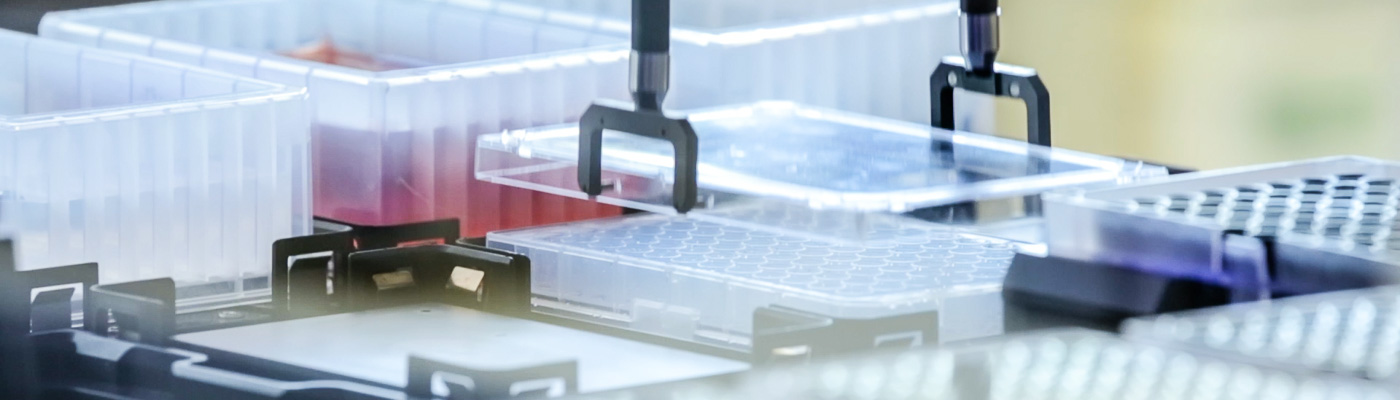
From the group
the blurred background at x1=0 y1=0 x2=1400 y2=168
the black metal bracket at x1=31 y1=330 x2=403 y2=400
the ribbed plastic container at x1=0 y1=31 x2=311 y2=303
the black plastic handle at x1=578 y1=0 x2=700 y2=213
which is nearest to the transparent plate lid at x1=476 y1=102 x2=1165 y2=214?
the black plastic handle at x1=578 y1=0 x2=700 y2=213

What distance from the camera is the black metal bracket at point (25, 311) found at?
0.80m

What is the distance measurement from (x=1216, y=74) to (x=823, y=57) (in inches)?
63.5

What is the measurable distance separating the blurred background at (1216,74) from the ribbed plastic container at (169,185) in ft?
5.04

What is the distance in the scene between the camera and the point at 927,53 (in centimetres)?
135

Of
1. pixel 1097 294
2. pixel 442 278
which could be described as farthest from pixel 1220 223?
pixel 442 278

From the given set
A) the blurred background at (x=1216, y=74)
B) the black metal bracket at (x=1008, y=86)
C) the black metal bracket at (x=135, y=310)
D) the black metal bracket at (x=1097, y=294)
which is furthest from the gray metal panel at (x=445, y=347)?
the blurred background at (x=1216, y=74)

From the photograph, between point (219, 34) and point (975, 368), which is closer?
point (975, 368)

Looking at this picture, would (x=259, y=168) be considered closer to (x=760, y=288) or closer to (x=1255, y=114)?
(x=760, y=288)

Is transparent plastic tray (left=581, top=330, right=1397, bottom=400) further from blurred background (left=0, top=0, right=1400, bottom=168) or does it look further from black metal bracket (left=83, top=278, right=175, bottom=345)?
blurred background (left=0, top=0, right=1400, bottom=168)

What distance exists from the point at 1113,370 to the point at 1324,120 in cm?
210

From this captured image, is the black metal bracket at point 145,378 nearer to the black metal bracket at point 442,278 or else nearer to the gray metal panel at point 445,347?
the gray metal panel at point 445,347

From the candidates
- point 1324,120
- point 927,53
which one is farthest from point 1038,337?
point 1324,120

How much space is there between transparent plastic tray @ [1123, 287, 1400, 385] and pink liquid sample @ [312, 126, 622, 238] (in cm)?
52

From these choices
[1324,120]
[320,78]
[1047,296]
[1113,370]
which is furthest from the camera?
[1324,120]
